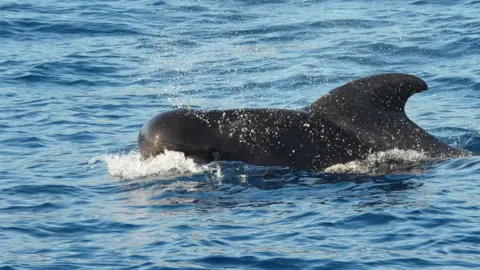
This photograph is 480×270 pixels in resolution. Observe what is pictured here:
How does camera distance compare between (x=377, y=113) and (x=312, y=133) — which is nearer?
(x=377, y=113)

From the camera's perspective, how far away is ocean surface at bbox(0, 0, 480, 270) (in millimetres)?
12219

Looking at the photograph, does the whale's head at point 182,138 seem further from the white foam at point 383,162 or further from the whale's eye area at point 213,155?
the white foam at point 383,162

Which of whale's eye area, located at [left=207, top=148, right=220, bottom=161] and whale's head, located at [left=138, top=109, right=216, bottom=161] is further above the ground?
whale's head, located at [left=138, top=109, right=216, bottom=161]

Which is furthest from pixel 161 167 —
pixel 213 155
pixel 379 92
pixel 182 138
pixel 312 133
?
pixel 379 92

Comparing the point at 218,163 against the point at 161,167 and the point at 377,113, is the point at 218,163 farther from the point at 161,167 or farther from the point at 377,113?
the point at 377,113

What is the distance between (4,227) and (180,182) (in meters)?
2.73

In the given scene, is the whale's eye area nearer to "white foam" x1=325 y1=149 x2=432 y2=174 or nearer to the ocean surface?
the ocean surface

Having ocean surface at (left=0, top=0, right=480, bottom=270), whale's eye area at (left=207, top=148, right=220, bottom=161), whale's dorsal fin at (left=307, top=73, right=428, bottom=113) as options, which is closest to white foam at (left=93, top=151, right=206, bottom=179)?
ocean surface at (left=0, top=0, right=480, bottom=270)

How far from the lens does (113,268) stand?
11602mm

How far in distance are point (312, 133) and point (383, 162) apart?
42.2 inches

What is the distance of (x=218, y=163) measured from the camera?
Answer: 51.2 feet

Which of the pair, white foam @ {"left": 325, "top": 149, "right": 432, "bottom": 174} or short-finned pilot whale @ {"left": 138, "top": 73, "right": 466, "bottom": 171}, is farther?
short-finned pilot whale @ {"left": 138, "top": 73, "right": 466, "bottom": 171}

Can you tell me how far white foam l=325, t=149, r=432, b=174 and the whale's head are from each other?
5.74 feet

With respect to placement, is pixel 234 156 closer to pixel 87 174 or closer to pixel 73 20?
pixel 87 174
